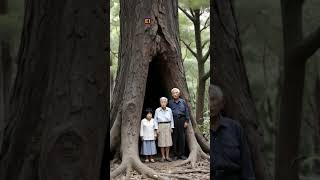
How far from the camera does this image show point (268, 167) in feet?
15.4

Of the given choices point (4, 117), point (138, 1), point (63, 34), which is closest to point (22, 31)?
point (63, 34)

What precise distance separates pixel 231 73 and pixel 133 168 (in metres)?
4.31

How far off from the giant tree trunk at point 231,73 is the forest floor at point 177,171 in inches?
148

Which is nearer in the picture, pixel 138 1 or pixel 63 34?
pixel 63 34

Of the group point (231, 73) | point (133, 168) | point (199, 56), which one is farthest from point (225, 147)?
point (199, 56)

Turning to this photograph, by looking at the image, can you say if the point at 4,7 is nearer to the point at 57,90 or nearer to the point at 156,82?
the point at 57,90

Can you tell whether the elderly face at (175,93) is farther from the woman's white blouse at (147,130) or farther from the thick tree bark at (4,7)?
the thick tree bark at (4,7)

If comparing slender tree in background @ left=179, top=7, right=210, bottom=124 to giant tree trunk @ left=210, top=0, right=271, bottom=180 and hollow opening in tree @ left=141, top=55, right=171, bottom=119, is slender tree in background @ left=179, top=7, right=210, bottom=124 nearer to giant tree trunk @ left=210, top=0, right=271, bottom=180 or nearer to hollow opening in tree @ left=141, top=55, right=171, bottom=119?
hollow opening in tree @ left=141, top=55, right=171, bottom=119

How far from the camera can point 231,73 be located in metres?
4.55

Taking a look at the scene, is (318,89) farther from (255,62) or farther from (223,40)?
(223,40)

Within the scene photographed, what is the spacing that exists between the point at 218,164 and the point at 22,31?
7.39ft

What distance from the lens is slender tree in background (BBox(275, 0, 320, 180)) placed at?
466cm

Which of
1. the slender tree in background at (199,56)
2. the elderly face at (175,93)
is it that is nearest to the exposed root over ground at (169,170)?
the elderly face at (175,93)

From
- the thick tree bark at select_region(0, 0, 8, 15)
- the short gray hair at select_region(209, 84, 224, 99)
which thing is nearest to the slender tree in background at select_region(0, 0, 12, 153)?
the thick tree bark at select_region(0, 0, 8, 15)
